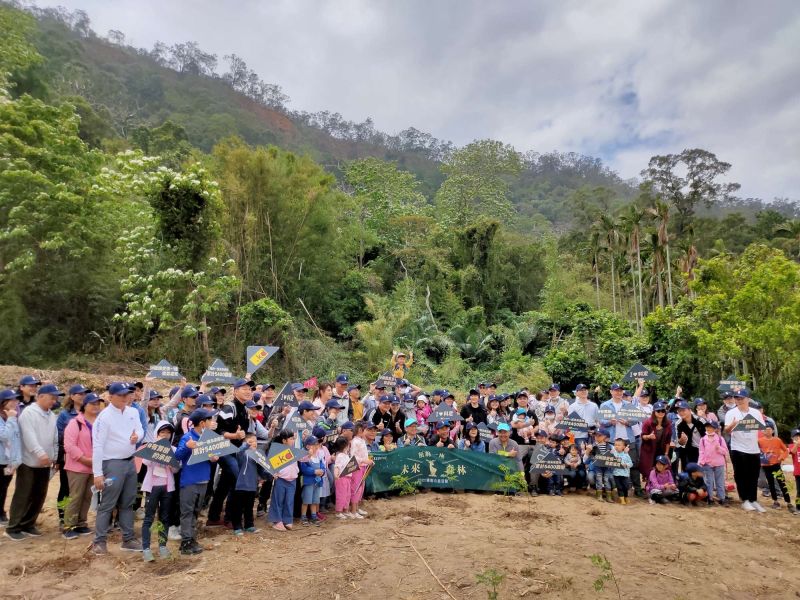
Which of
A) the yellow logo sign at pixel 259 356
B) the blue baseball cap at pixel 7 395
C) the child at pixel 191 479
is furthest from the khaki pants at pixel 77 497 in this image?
the yellow logo sign at pixel 259 356

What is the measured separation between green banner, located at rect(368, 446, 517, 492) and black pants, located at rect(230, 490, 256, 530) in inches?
93.1

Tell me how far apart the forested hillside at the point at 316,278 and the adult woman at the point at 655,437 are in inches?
249

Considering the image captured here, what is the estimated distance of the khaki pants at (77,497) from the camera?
5.56 metres

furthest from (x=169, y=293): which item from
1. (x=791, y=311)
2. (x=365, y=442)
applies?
(x=791, y=311)

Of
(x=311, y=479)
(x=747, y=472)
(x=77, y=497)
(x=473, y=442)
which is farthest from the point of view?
(x=473, y=442)

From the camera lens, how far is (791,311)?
12227 mm

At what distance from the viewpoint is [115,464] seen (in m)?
5.21

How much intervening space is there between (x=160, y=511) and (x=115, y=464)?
2.20 feet

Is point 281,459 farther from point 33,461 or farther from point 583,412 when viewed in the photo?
point 583,412

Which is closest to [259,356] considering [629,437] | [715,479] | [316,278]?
[629,437]

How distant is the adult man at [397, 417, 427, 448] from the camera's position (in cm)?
815

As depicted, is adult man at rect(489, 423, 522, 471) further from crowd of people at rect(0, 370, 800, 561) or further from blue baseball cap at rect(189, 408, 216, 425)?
blue baseball cap at rect(189, 408, 216, 425)

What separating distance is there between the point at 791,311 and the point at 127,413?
1378 centimetres

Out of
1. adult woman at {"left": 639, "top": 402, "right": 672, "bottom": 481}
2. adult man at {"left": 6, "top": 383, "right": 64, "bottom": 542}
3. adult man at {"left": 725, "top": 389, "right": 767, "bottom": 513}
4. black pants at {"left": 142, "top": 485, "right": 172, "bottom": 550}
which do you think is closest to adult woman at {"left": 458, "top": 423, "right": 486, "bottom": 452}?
adult woman at {"left": 639, "top": 402, "right": 672, "bottom": 481}
